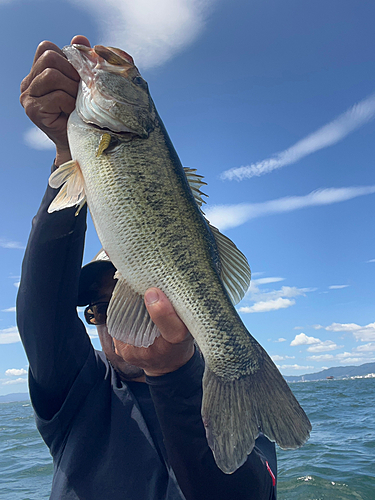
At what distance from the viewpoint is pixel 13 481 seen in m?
8.06

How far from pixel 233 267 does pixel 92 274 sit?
1.41 m

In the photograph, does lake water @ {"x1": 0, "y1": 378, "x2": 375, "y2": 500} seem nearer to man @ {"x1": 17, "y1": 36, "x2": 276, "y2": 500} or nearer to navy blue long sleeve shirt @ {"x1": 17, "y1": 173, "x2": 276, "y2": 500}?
man @ {"x1": 17, "y1": 36, "x2": 276, "y2": 500}

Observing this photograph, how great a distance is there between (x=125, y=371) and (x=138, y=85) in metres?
2.41

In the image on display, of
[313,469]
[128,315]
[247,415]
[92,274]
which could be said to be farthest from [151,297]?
[313,469]

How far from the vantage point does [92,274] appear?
312cm

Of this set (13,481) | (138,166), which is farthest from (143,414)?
(13,481)

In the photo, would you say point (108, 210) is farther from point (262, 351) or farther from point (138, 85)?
point (262, 351)

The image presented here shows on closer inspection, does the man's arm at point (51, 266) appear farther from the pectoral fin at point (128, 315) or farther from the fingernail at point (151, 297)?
the fingernail at point (151, 297)

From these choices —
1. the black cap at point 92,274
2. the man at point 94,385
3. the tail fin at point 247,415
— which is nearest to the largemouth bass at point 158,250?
the tail fin at point 247,415

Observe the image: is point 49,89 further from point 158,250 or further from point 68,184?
point 158,250

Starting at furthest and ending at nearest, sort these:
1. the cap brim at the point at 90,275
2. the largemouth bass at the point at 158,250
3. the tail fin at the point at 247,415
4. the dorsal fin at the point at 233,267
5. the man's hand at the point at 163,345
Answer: the cap brim at the point at 90,275, the dorsal fin at the point at 233,267, the man's hand at the point at 163,345, the largemouth bass at the point at 158,250, the tail fin at the point at 247,415

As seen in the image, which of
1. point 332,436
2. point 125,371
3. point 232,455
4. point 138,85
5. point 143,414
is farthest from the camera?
point 332,436

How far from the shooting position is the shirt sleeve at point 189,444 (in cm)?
215

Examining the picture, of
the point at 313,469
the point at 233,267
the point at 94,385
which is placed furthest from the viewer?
the point at 313,469
